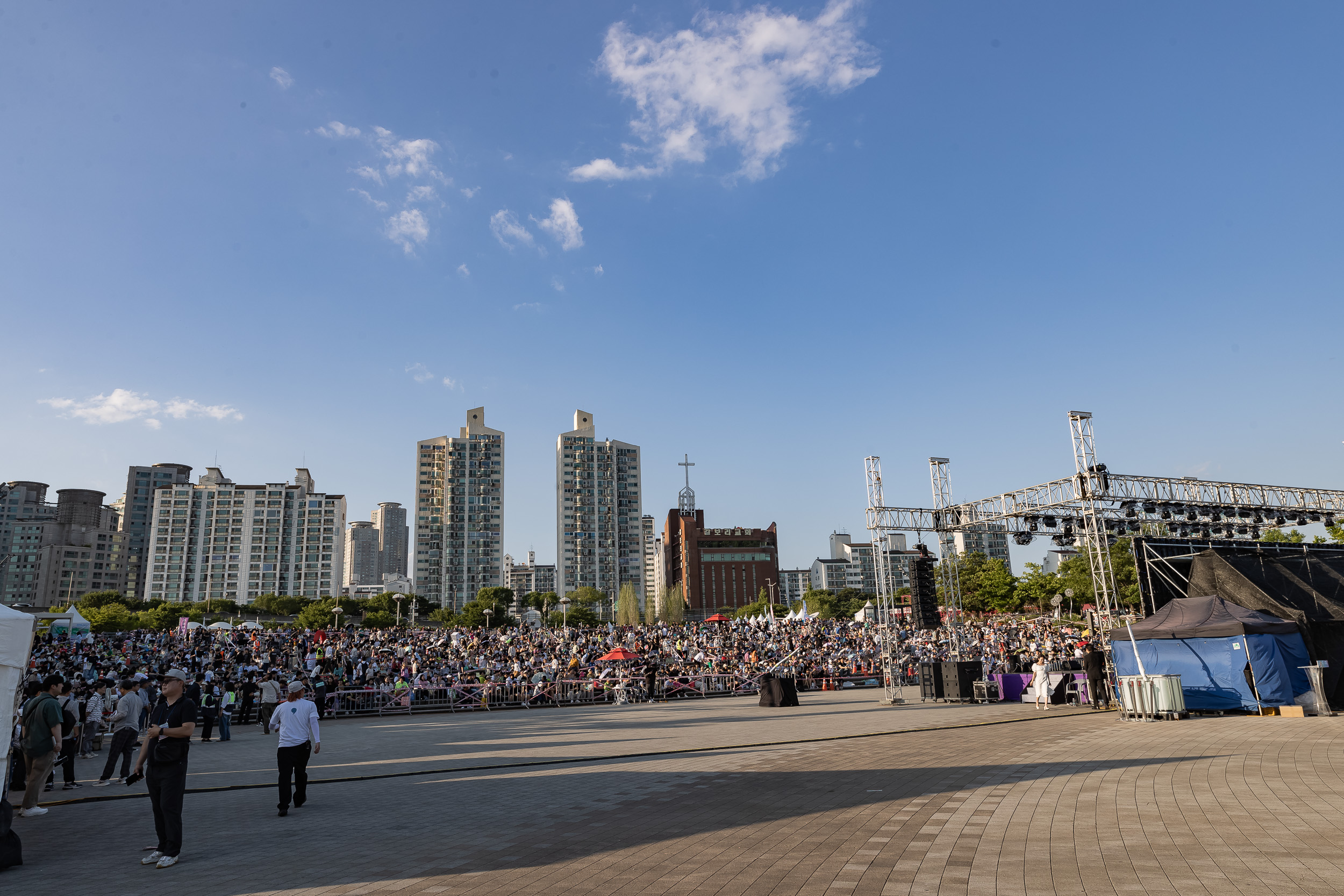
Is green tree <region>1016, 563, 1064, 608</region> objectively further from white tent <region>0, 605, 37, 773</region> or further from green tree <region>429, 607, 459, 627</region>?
white tent <region>0, 605, 37, 773</region>

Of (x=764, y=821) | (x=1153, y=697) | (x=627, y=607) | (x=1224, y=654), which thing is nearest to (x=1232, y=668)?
(x=1224, y=654)

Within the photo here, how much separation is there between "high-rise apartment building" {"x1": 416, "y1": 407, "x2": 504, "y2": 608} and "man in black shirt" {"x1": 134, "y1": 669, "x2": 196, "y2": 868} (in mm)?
134769

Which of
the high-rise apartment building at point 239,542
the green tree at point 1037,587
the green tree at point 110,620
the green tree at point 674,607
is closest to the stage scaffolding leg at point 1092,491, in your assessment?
the green tree at point 1037,587

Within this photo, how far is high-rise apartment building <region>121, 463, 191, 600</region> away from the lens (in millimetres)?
167125

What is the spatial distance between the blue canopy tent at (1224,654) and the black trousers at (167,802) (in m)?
18.3

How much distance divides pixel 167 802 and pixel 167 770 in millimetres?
270

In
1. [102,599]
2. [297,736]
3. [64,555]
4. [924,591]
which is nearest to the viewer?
[297,736]

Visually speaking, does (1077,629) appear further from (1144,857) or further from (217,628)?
(217,628)

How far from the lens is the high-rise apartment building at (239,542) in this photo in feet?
478

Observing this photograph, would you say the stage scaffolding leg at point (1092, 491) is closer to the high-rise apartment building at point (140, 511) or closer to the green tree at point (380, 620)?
the green tree at point (380, 620)

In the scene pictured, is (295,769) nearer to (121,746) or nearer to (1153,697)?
(121,746)

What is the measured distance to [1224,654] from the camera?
676 inches

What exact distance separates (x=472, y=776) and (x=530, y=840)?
15.4ft

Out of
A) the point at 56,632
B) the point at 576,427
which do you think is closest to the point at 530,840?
the point at 56,632
